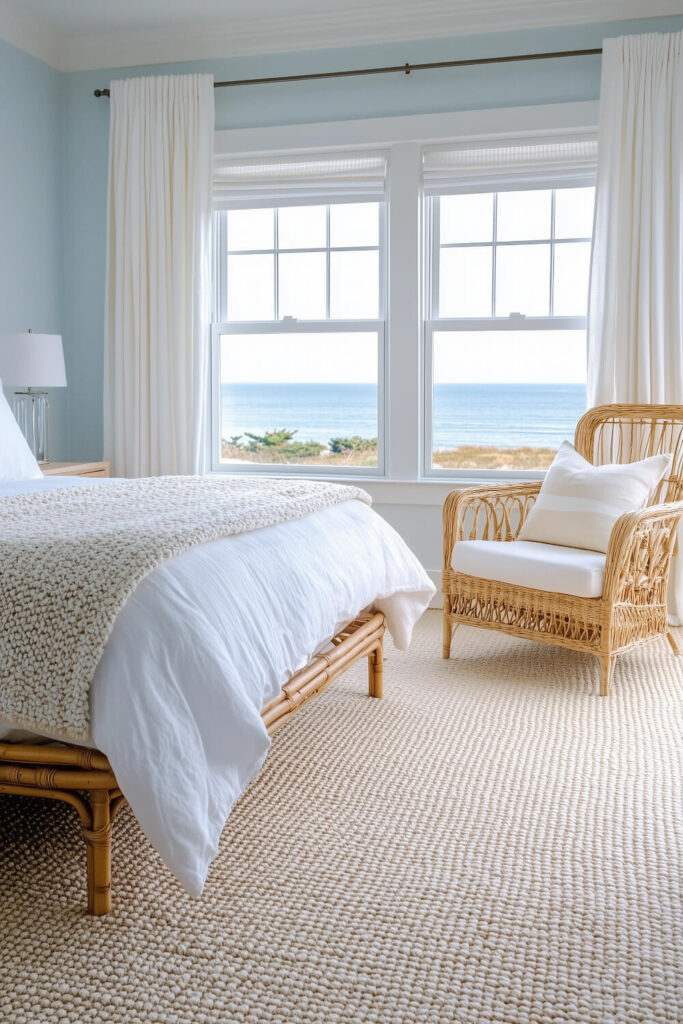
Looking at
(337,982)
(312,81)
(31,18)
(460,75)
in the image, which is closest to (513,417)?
(460,75)

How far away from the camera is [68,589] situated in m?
1.71

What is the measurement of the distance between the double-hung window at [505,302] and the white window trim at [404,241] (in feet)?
0.24

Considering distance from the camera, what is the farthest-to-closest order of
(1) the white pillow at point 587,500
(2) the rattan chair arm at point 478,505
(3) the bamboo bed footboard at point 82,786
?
(2) the rattan chair arm at point 478,505 → (1) the white pillow at point 587,500 → (3) the bamboo bed footboard at point 82,786

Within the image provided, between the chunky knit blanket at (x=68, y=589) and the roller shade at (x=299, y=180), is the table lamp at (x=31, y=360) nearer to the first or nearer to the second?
the roller shade at (x=299, y=180)

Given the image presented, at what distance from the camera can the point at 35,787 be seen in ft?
5.74

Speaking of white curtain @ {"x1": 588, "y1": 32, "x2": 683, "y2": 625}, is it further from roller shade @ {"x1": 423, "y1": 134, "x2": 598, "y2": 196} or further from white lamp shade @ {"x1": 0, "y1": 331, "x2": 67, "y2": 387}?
white lamp shade @ {"x1": 0, "y1": 331, "x2": 67, "y2": 387}

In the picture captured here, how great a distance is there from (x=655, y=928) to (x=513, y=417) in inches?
123

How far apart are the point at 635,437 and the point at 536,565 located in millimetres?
1151

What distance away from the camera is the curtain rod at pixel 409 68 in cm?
416

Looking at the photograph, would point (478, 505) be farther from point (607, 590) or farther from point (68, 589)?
point (68, 589)

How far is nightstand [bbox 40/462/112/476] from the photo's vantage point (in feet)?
13.6

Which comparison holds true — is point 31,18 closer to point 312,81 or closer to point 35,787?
point 312,81

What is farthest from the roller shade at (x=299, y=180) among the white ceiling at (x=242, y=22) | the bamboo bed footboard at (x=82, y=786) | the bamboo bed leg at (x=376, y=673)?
the bamboo bed footboard at (x=82, y=786)

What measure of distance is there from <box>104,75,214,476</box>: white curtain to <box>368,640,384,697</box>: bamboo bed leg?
6.41 ft
